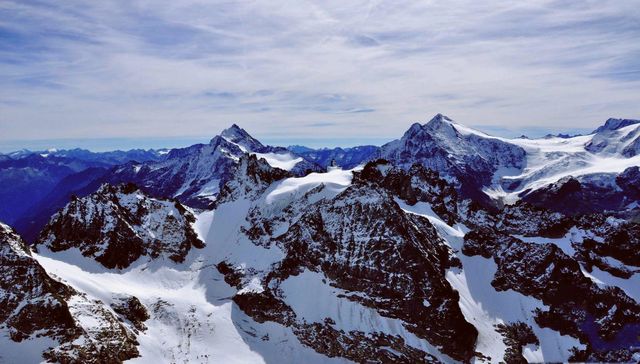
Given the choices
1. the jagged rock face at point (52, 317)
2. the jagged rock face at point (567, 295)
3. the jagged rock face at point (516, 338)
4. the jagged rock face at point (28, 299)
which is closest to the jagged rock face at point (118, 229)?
the jagged rock face at point (52, 317)

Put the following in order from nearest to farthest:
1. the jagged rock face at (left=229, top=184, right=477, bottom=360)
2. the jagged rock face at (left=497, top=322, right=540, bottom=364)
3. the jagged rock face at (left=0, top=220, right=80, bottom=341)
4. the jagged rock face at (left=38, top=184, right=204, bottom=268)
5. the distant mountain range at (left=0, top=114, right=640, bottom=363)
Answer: the jagged rock face at (left=0, top=220, right=80, bottom=341)
the distant mountain range at (left=0, top=114, right=640, bottom=363)
the jagged rock face at (left=497, top=322, right=540, bottom=364)
the jagged rock face at (left=229, top=184, right=477, bottom=360)
the jagged rock face at (left=38, top=184, right=204, bottom=268)

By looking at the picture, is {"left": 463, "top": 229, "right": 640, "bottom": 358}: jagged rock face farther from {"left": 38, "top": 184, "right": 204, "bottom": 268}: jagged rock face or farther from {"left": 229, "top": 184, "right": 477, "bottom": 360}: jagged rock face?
{"left": 38, "top": 184, "right": 204, "bottom": 268}: jagged rock face

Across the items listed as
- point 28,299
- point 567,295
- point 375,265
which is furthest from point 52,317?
point 567,295

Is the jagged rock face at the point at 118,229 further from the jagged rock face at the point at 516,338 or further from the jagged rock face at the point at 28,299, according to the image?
the jagged rock face at the point at 516,338

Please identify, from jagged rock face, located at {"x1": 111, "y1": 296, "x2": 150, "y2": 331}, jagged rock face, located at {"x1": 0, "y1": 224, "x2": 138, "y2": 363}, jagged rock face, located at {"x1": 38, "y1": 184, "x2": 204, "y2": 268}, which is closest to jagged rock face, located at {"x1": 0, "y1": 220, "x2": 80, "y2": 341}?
jagged rock face, located at {"x1": 0, "y1": 224, "x2": 138, "y2": 363}

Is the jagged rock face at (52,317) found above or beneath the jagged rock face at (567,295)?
above
